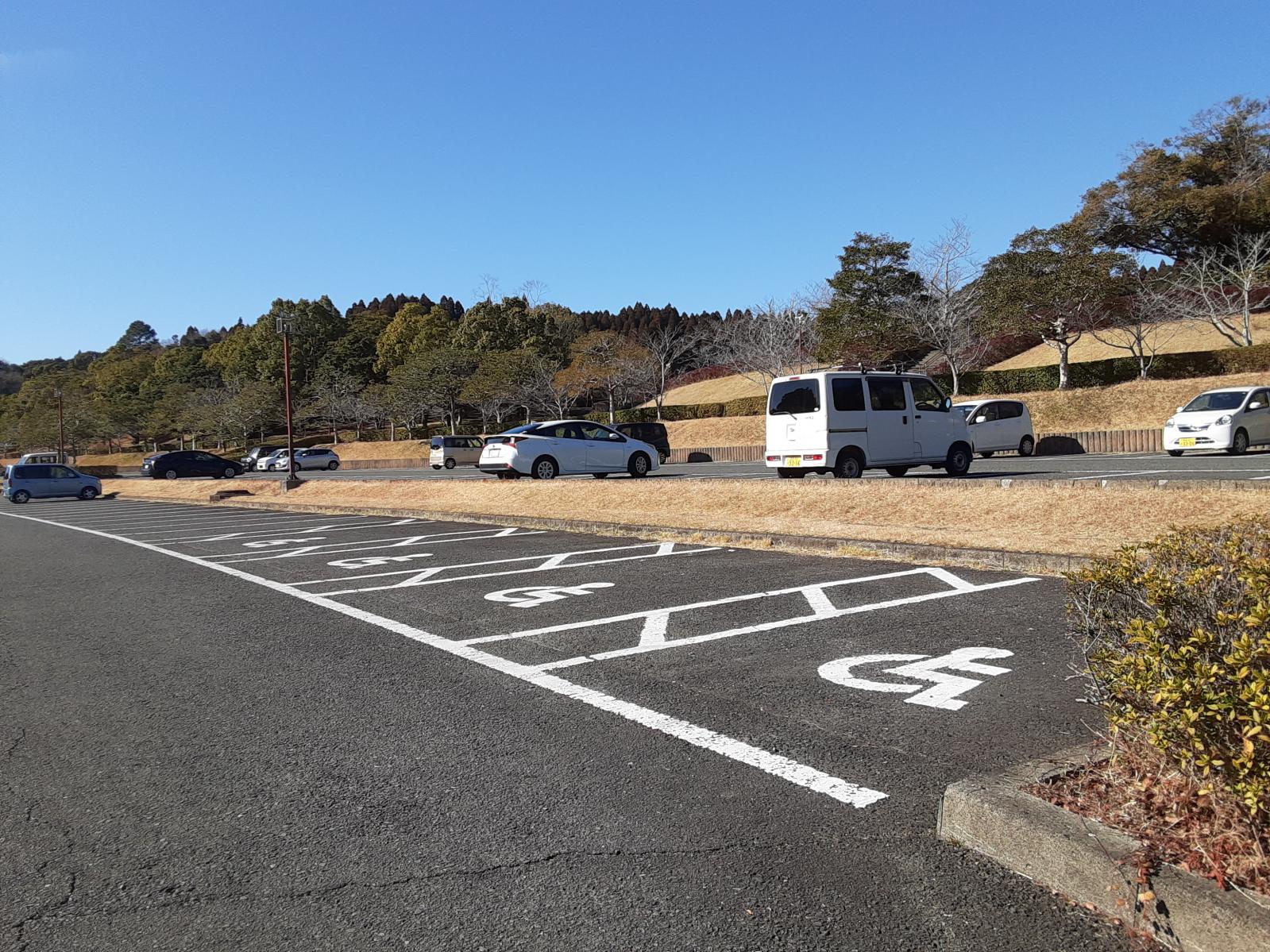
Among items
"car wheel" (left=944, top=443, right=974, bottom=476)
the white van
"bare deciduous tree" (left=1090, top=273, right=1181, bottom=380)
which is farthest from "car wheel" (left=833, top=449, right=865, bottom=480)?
"bare deciduous tree" (left=1090, top=273, right=1181, bottom=380)

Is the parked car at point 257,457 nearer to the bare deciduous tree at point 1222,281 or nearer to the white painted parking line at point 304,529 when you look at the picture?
the white painted parking line at point 304,529

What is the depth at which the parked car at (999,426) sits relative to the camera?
24.3 meters

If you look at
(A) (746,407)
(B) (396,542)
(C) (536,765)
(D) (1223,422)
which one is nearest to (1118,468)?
(D) (1223,422)

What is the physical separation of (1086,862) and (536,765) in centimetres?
215

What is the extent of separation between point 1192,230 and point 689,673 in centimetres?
4630

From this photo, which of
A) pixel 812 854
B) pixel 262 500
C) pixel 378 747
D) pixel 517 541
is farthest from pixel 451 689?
pixel 262 500

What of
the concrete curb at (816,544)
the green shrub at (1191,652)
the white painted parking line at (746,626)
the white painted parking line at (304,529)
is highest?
the green shrub at (1191,652)

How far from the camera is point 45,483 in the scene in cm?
3353

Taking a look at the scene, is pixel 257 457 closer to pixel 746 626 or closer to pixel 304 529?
pixel 304 529

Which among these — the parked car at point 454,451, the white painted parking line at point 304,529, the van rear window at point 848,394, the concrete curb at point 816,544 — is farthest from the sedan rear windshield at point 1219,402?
the parked car at point 454,451

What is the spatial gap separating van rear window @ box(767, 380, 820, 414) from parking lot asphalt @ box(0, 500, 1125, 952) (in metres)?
7.61

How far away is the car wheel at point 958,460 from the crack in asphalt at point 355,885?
15031 mm

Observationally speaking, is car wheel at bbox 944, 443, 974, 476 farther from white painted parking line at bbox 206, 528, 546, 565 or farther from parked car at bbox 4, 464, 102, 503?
parked car at bbox 4, 464, 102, 503

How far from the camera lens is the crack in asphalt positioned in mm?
2770
